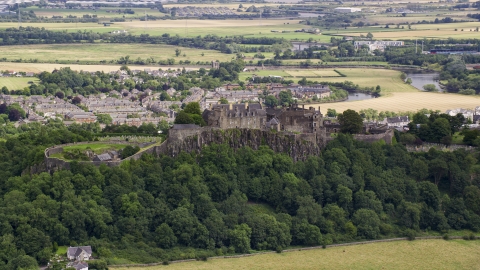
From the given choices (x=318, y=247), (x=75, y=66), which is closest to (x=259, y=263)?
(x=318, y=247)

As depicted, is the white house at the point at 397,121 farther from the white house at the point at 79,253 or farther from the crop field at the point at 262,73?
the crop field at the point at 262,73

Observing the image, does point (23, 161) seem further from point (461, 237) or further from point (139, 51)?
point (139, 51)

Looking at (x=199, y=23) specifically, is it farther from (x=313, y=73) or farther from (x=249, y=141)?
(x=249, y=141)

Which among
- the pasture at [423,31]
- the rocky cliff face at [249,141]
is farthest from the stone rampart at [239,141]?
the pasture at [423,31]

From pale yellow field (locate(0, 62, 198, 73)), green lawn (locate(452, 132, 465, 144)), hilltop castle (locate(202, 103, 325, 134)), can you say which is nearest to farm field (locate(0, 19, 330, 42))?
pale yellow field (locate(0, 62, 198, 73))

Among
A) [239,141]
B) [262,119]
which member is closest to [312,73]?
[262,119]

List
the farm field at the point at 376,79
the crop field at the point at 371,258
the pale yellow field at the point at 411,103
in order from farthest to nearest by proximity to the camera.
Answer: the farm field at the point at 376,79
the pale yellow field at the point at 411,103
the crop field at the point at 371,258

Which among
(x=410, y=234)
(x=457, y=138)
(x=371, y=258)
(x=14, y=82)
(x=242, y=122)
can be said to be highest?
(x=242, y=122)
